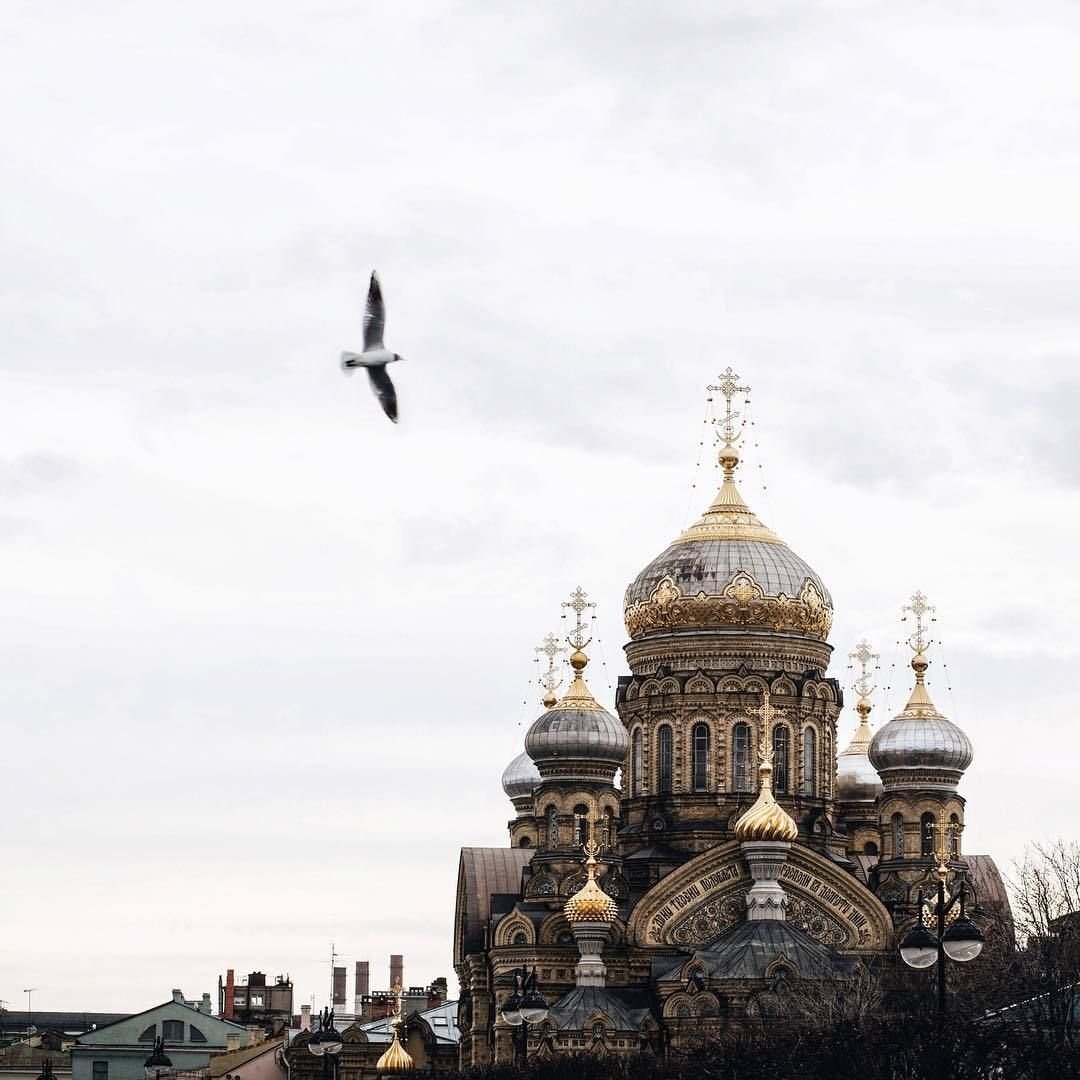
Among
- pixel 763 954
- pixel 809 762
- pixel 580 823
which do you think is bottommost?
pixel 763 954

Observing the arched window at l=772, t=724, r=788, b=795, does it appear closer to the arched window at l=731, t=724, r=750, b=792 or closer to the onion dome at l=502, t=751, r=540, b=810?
the arched window at l=731, t=724, r=750, b=792

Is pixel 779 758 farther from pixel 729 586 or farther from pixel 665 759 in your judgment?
pixel 729 586

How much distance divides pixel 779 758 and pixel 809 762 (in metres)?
0.94

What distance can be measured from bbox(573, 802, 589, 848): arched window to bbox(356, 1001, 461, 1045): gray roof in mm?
10938

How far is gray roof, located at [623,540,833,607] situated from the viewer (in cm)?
7275

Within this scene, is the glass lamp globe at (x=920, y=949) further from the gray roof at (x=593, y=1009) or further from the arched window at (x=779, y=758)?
the arched window at (x=779, y=758)

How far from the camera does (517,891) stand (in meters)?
78.0

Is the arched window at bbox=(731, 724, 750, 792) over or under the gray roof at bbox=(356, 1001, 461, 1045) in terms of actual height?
over

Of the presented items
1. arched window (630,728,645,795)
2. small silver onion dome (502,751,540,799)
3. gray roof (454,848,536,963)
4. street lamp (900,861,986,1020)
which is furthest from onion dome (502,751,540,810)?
street lamp (900,861,986,1020)

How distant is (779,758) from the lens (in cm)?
7181

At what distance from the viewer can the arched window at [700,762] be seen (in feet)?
236

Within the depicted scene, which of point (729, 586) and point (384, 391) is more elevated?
point (729, 586)

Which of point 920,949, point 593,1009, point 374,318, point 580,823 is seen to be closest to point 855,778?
point 580,823

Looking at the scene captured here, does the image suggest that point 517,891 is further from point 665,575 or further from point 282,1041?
point 282,1041
